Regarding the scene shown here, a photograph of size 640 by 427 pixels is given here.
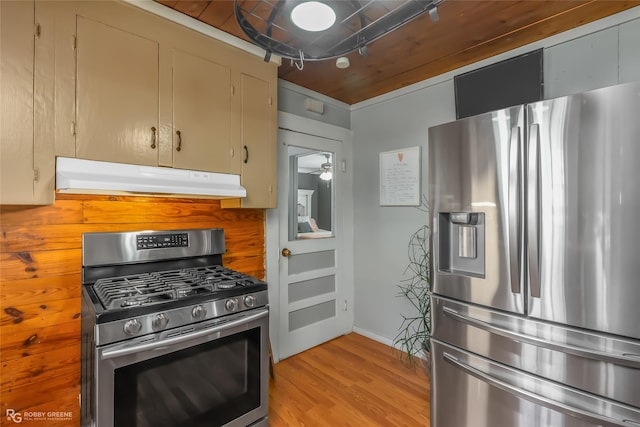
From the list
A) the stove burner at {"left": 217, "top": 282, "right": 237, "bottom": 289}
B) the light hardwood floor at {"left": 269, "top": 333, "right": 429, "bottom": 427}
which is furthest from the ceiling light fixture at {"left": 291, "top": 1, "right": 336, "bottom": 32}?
the light hardwood floor at {"left": 269, "top": 333, "right": 429, "bottom": 427}

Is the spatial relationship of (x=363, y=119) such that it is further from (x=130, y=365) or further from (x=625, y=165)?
(x=130, y=365)

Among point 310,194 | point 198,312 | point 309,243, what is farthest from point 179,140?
point 309,243

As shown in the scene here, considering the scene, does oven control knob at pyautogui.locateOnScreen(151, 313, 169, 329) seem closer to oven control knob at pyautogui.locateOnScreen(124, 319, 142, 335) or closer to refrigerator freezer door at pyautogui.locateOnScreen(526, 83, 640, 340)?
oven control knob at pyautogui.locateOnScreen(124, 319, 142, 335)

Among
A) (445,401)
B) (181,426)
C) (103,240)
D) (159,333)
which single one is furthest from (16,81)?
(445,401)

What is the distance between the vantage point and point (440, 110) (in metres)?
2.55

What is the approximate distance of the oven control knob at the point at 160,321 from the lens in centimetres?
132

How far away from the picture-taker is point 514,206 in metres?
1.42

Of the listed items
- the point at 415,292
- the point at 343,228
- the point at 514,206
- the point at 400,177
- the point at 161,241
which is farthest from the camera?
the point at 343,228

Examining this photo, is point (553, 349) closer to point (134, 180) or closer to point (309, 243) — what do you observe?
point (309, 243)

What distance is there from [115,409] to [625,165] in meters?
2.19

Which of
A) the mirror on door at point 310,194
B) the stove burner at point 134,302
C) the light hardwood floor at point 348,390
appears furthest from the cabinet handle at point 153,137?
the light hardwood floor at point 348,390

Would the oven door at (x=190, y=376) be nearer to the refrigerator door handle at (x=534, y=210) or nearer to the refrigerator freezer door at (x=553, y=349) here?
the refrigerator freezer door at (x=553, y=349)

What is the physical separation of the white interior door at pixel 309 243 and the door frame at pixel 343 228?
0.13 feet

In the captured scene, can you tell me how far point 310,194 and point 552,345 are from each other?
2058 mm
